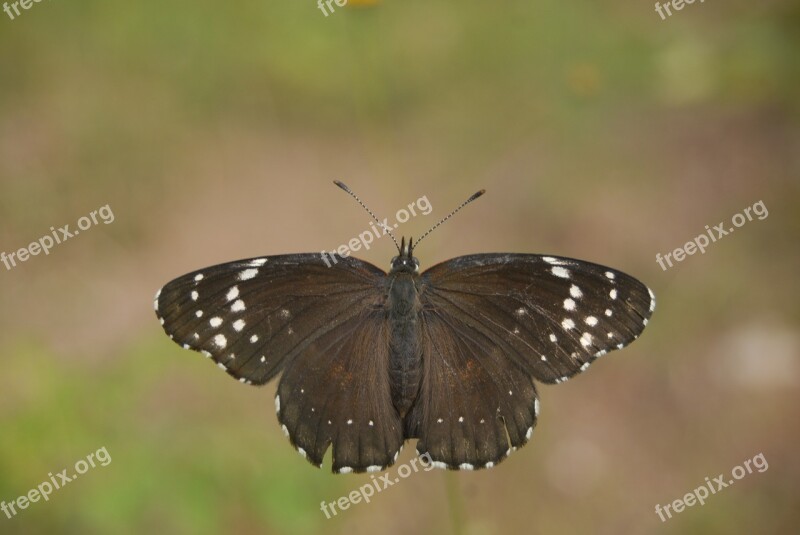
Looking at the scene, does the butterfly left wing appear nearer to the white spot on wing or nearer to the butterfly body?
the butterfly body

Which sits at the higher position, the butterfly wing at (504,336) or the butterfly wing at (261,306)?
the butterfly wing at (261,306)

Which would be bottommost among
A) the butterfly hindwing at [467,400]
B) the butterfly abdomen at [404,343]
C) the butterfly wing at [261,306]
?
the butterfly hindwing at [467,400]

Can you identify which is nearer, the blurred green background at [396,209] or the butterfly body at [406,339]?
the butterfly body at [406,339]

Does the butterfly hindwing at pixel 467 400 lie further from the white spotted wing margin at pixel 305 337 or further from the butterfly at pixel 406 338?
the white spotted wing margin at pixel 305 337

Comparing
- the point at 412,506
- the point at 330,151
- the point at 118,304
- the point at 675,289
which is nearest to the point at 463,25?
the point at 330,151

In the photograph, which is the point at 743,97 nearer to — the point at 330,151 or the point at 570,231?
the point at 570,231

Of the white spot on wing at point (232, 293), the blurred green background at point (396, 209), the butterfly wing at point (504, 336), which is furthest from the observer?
the blurred green background at point (396, 209)

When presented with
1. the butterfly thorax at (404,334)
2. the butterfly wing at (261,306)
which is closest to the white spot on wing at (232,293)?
the butterfly wing at (261,306)
